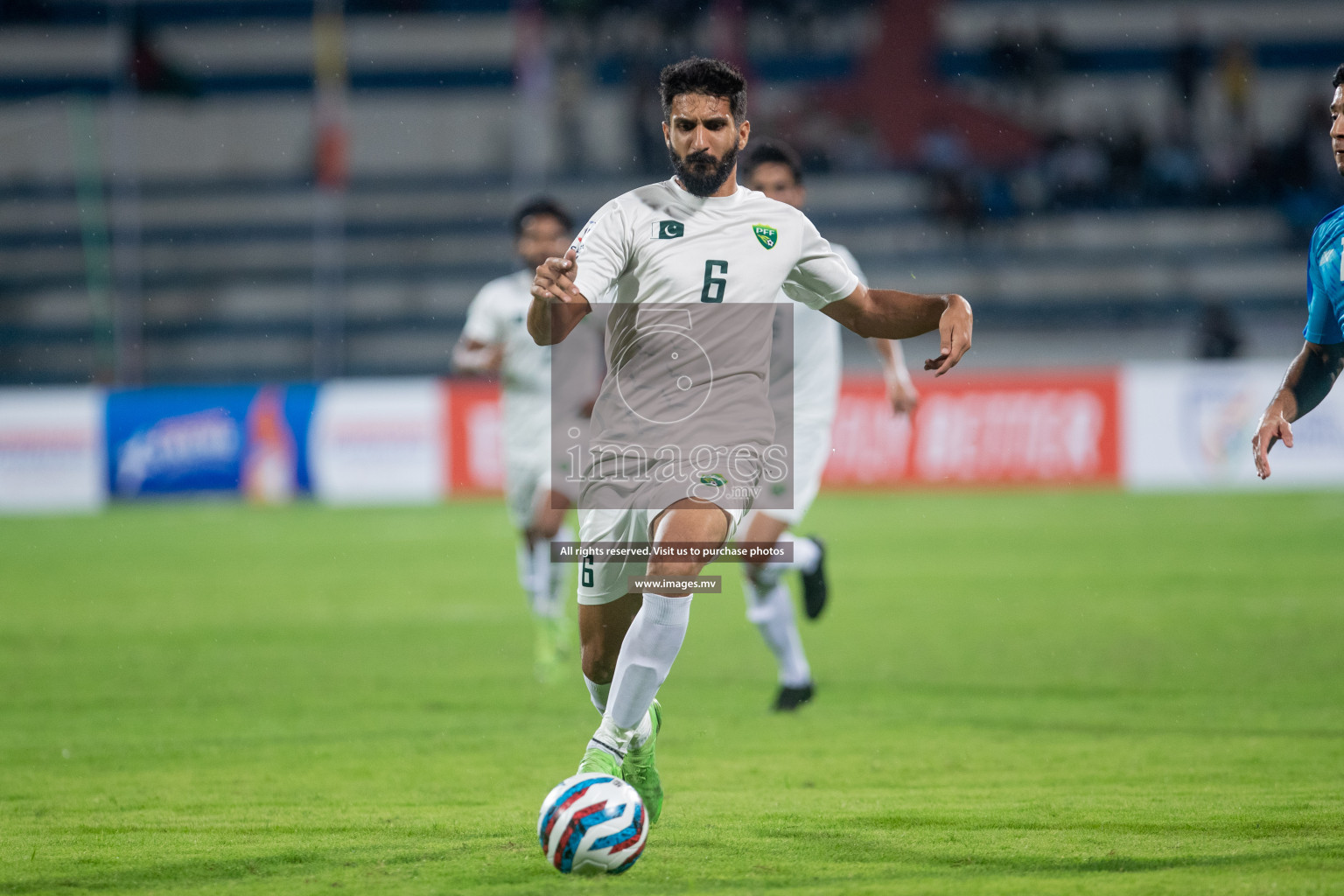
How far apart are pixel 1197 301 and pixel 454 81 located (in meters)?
13.0

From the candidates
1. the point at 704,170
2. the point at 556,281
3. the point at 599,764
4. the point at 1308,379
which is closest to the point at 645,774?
the point at 599,764

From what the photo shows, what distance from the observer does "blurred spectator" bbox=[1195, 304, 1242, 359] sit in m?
20.7

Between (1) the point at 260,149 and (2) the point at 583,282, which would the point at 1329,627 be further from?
(1) the point at 260,149

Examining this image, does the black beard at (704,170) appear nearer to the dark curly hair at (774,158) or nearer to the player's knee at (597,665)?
the player's knee at (597,665)

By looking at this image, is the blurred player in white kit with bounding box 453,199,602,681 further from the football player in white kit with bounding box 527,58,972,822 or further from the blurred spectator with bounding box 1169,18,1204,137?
the blurred spectator with bounding box 1169,18,1204,137

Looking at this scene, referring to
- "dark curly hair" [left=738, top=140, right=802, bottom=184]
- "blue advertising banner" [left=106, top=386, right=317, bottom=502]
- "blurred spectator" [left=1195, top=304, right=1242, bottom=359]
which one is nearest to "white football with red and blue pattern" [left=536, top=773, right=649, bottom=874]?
"dark curly hair" [left=738, top=140, right=802, bottom=184]

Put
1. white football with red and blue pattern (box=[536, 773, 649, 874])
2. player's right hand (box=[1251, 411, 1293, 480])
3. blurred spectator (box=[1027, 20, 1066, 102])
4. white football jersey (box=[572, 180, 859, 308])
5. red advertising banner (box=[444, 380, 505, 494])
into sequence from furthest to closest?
blurred spectator (box=[1027, 20, 1066, 102])
red advertising banner (box=[444, 380, 505, 494])
player's right hand (box=[1251, 411, 1293, 480])
white football jersey (box=[572, 180, 859, 308])
white football with red and blue pattern (box=[536, 773, 649, 874])

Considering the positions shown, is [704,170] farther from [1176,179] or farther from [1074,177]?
[1176,179]

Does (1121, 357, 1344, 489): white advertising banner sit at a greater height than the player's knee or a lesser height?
lesser

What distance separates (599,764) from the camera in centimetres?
455

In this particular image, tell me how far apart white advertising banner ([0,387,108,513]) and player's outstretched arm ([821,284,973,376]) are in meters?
15.1

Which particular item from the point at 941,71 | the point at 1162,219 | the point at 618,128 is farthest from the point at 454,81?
the point at 1162,219

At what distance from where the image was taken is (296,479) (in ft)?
61.0

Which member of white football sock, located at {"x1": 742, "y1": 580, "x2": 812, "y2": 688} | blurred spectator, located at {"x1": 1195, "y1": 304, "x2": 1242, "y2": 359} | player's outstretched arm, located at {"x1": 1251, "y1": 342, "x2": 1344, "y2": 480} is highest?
player's outstretched arm, located at {"x1": 1251, "y1": 342, "x2": 1344, "y2": 480}
